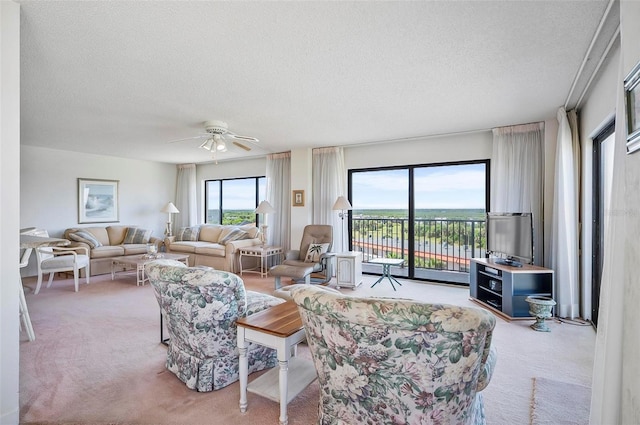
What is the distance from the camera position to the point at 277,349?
180 cm

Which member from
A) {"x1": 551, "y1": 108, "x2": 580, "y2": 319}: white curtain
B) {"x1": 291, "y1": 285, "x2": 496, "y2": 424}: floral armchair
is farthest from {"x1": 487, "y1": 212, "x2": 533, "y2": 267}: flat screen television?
{"x1": 291, "y1": 285, "x2": 496, "y2": 424}: floral armchair

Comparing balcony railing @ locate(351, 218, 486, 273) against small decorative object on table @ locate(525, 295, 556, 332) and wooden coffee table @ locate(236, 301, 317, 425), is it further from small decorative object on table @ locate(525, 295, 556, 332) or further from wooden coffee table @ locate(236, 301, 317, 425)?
wooden coffee table @ locate(236, 301, 317, 425)

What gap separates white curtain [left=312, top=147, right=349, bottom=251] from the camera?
5.69m

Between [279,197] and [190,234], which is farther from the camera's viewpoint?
[190,234]

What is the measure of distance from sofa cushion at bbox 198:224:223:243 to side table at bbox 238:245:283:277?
3.80 feet

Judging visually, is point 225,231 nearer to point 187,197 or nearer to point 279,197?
point 279,197

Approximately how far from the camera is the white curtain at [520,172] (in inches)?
163

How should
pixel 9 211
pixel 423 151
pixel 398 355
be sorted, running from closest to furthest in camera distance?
pixel 398 355 → pixel 9 211 → pixel 423 151

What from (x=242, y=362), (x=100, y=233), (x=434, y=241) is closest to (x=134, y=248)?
(x=100, y=233)

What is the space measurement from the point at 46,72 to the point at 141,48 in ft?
3.63

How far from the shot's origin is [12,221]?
1.74m

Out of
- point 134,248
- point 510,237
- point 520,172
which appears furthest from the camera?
point 134,248

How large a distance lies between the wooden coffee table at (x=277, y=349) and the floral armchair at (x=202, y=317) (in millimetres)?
209

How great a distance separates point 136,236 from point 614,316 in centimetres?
742
